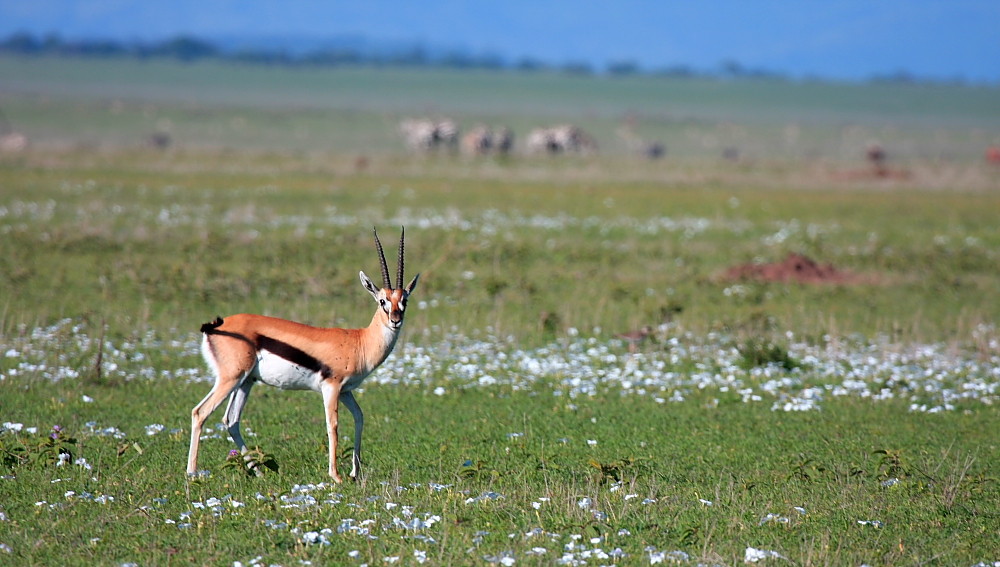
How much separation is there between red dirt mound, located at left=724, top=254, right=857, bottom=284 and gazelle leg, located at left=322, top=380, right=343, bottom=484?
1647 centimetres

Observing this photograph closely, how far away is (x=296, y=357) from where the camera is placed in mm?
10852

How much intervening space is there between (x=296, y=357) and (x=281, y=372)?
0.71ft

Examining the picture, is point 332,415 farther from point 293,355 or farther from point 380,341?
point 380,341

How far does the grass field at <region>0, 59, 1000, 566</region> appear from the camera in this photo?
938cm

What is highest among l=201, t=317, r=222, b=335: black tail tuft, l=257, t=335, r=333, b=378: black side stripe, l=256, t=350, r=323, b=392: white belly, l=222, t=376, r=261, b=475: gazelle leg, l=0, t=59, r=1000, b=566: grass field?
l=201, t=317, r=222, b=335: black tail tuft

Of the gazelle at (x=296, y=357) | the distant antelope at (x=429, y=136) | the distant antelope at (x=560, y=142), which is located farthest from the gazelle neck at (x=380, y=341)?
the distant antelope at (x=560, y=142)

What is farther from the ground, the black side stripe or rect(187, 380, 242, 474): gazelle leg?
the black side stripe

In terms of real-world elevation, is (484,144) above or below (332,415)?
Result: above

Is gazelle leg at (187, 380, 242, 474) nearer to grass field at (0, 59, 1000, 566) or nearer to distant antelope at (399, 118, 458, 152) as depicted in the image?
grass field at (0, 59, 1000, 566)

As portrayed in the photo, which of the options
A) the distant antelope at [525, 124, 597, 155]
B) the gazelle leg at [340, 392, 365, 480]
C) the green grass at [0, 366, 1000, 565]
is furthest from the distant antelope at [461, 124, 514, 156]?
the gazelle leg at [340, 392, 365, 480]

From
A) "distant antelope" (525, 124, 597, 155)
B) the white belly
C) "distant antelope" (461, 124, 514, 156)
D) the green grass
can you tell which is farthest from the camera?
"distant antelope" (525, 124, 597, 155)

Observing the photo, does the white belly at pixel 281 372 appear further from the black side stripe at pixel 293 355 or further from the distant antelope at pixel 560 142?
the distant antelope at pixel 560 142

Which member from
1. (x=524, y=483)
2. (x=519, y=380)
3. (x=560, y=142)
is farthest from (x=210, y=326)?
(x=560, y=142)

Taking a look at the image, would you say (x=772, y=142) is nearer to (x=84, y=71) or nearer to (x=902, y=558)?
(x=902, y=558)
